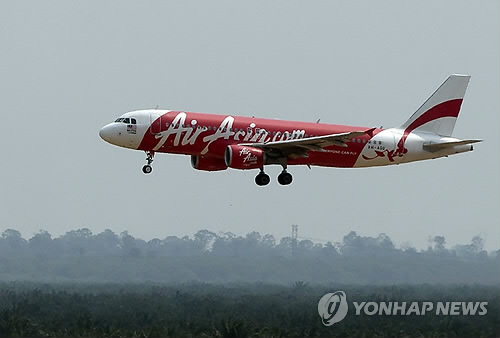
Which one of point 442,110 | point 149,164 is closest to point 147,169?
point 149,164

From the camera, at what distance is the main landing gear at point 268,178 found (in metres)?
70.2

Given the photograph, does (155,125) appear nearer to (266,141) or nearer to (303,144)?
(266,141)

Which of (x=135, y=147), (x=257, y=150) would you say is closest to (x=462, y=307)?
(x=257, y=150)

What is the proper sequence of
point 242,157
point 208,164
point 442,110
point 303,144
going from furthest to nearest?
1. point 442,110
2. point 208,164
3. point 303,144
4. point 242,157

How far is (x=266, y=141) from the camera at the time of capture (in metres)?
69.1

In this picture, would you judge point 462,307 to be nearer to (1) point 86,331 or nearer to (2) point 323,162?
(2) point 323,162

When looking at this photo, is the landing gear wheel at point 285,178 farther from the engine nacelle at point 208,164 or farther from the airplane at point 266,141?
the engine nacelle at point 208,164

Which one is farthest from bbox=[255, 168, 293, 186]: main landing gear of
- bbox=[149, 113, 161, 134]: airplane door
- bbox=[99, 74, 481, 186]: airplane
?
bbox=[149, 113, 161, 134]: airplane door

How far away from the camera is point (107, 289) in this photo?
70.6 m

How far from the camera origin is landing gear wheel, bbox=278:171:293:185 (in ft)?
233

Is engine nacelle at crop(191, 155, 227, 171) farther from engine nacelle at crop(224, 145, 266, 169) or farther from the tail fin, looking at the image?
the tail fin

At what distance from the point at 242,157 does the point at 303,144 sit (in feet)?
10.4

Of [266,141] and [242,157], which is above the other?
[266,141]

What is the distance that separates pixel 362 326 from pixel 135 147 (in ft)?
51.6
